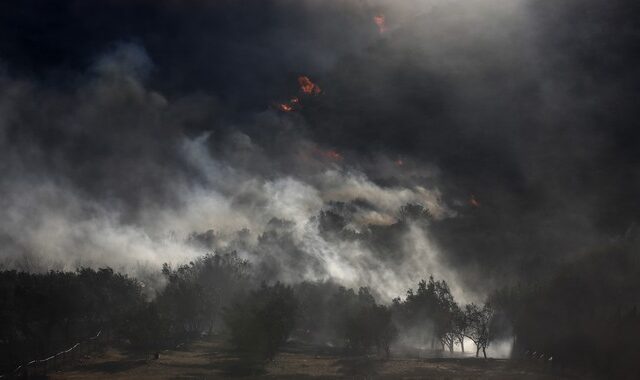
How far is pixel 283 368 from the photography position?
88250mm

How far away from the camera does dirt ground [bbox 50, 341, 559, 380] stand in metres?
78.9

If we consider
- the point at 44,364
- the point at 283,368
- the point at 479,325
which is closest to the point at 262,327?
the point at 283,368

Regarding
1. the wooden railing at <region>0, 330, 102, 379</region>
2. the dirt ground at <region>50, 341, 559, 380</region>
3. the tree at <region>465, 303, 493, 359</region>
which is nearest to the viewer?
the wooden railing at <region>0, 330, 102, 379</region>

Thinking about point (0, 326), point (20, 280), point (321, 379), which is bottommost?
point (321, 379)

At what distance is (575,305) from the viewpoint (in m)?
147

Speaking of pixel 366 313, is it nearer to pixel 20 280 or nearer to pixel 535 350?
pixel 535 350

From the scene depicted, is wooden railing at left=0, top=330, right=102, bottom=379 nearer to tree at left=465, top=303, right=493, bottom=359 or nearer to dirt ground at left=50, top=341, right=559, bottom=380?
dirt ground at left=50, top=341, right=559, bottom=380

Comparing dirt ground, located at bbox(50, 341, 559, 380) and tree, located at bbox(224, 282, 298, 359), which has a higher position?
tree, located at bbox(224, 282, 298, 359)

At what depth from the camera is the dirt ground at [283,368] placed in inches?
3105

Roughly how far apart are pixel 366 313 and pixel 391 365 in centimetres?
2014

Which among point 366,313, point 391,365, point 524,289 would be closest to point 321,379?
point 391,365

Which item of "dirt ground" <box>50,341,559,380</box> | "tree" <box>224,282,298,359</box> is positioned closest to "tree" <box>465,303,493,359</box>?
"dirt ground" <box>50,341,559,380</box>

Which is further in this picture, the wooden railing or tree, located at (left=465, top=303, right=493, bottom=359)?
tree, located at (left=465, top=303, right=493, bottom=359)

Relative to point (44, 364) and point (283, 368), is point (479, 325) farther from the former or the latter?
point (44, 364)
